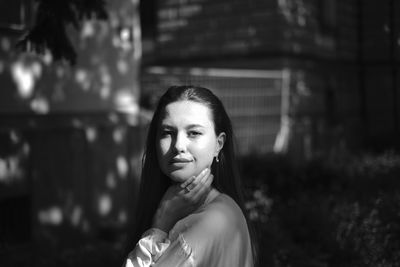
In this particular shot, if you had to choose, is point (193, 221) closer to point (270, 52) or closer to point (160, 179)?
point (160, 179)

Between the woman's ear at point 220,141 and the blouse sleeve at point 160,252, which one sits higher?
the woman's ear at point 220,141

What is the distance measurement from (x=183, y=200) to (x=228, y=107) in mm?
7794

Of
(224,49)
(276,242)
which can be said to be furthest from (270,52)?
(276,242)

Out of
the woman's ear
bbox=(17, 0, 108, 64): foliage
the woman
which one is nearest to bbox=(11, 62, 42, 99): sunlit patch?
bbox=(17, 0, 108, 64): foliage

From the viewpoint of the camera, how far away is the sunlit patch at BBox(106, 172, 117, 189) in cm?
743

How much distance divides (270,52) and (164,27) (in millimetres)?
2618

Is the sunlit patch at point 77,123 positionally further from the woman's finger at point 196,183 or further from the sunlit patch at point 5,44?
the woman's finger at point 196,183

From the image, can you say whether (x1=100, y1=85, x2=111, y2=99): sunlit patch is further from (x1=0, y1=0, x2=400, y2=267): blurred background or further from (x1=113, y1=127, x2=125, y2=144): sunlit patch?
(x1=113, y1=127, x2=125, y2=144): sunlit patch

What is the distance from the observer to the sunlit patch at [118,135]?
24.6 feet

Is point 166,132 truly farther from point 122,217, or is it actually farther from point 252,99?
point 252,99

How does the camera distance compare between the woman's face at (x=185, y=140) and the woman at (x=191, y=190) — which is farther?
the woman's face at (x=185, y=140)

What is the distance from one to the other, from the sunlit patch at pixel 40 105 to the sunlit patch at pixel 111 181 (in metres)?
1.23

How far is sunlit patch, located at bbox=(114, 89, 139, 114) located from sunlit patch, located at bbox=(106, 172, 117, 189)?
0.82 meters

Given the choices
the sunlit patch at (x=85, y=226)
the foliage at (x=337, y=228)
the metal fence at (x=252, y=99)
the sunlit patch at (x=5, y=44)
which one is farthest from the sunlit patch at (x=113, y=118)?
the foliage at (x=337, y=228)
